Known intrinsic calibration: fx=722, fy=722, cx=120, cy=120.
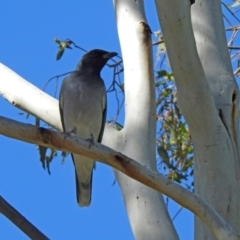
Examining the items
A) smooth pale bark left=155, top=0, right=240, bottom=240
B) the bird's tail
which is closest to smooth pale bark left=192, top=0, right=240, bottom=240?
smooth pale bark left=155, top=0, right=240, bottom=240

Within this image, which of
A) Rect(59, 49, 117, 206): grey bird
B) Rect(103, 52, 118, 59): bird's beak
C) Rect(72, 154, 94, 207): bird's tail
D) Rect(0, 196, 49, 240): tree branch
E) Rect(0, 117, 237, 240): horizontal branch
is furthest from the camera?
Rect(103, 52, 118, 59): bird's beak

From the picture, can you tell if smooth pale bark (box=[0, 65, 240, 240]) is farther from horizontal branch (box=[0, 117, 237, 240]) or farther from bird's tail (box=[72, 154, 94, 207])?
bird's tail (box=[72, 154, 94, 207])

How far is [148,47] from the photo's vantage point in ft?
12.3

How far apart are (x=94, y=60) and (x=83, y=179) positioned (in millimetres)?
926

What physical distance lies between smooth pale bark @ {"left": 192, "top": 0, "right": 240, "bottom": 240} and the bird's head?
4.50 feet

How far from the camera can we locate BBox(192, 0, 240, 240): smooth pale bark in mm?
3219

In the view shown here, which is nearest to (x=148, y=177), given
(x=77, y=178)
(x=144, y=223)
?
(x=144, y=223)

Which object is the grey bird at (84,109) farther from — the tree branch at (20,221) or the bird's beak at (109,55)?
the tree branch at (20,221)

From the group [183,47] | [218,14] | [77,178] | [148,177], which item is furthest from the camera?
[77,178]

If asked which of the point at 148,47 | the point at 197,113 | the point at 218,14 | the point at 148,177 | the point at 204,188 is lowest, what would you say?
the point at 148,177

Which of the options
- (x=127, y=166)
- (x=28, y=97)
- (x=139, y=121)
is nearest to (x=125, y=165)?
(x=127, y=166)

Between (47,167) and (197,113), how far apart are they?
1953 mm

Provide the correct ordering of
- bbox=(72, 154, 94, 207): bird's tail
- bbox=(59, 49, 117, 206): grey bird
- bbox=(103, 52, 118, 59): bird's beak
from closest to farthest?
bbox=(72, 154, 94, 207): bird's tail, bbox=(59, 49, 117, 206): grey bird, bbox=(103, 52, 118, 59): bird's beak

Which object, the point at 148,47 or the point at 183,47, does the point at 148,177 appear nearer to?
the point at 183,47
